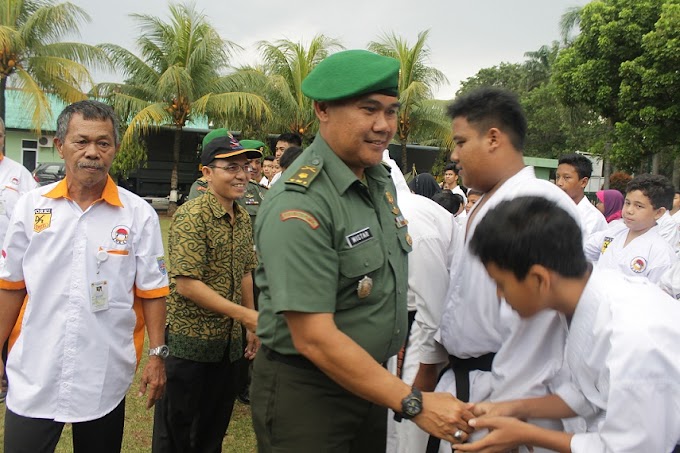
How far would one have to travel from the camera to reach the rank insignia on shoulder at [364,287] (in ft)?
6.22

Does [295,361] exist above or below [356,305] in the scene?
below

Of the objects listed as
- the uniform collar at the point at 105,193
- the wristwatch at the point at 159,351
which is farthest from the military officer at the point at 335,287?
the uniform collar at the point at 105,193

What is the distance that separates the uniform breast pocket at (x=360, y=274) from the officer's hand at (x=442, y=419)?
393 mm

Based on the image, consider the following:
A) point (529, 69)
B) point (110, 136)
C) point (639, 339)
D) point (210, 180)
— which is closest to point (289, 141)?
point (210, 180)

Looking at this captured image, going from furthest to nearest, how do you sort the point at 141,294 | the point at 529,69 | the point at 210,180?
1. the point at 529,69
2. the point at 210,180
3. the point at 141,294

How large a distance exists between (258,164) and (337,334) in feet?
16.3

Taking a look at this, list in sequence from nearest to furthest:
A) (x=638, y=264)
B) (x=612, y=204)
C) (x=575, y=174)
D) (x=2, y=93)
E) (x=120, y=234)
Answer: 1. (x=120, y=234)
2. (x=638, y=264)
3. (x=575, y=174)
4. (x=612, y=204)
5. (x=2, y=93)

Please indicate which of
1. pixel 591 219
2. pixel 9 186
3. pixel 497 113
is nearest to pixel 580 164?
pixel 591 219

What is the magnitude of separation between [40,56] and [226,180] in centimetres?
1878

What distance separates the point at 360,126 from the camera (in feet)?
6.42

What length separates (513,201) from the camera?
5.68 feet

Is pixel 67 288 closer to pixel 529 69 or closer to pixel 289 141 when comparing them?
pixel 289 141

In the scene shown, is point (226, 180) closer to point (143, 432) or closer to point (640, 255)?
point (143, 432)

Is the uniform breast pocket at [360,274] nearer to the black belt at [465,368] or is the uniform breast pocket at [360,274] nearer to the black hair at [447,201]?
the black belt at [465,368]
